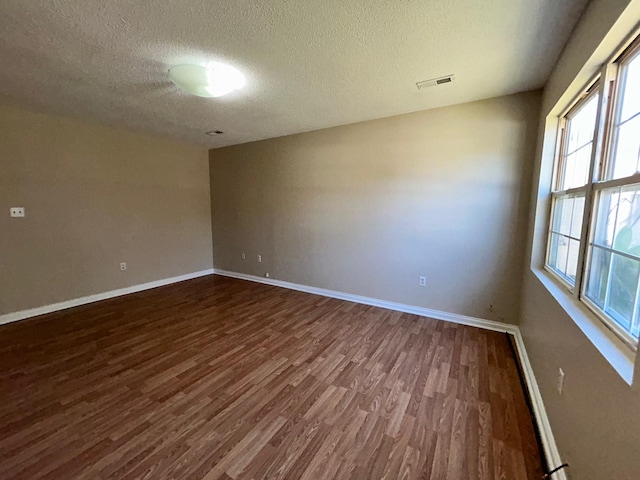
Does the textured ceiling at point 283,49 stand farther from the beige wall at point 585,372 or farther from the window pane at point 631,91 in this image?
the window pane at point 631,91

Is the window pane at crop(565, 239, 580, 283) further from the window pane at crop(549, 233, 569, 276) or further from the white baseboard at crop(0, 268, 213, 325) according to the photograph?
the white baseboard at crop(0, 268, 213, 325)

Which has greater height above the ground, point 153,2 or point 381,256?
point 153,2

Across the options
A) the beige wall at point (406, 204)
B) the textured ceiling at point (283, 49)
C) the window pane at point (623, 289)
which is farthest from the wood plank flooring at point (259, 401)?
the textured ceiling at point (283, 49)

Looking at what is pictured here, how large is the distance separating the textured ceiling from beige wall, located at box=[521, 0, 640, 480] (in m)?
0.30

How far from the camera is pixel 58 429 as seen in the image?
1624 mm

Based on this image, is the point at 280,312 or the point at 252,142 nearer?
the point at 280,312

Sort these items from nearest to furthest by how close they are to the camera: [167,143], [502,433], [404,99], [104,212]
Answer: [502,433] < [404,99] < [104,212] < [167,143]

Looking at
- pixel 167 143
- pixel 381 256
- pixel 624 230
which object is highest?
pixel 167 143

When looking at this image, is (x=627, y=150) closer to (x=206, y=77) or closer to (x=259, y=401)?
(x=259, y=401)

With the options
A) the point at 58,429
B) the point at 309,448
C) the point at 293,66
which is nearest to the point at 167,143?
the point at 293,66

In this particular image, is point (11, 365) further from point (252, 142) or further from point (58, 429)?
point (252, 142)

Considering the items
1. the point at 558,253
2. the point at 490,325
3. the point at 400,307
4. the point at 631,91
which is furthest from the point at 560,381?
the point at 400,307

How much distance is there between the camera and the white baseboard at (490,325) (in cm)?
146

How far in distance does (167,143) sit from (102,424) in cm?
412
